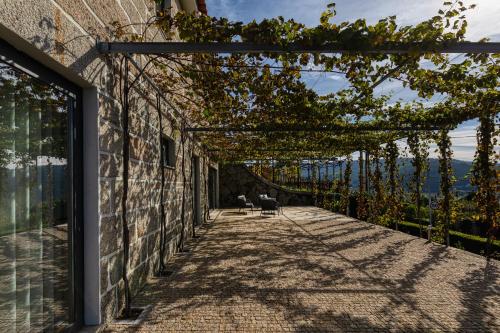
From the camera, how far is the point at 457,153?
681 centimetres

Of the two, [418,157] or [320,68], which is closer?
[320,68]

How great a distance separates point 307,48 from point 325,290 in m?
2.63

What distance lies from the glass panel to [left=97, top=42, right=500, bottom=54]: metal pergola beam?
2.12 ft

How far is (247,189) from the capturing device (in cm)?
1823

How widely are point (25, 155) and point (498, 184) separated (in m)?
6.19

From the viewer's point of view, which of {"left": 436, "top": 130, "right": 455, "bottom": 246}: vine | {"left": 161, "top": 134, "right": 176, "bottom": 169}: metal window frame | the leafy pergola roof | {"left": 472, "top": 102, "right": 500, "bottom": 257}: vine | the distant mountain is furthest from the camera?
{"left": 436, "top": 130, "right": 455, "bottom": 246}: vine

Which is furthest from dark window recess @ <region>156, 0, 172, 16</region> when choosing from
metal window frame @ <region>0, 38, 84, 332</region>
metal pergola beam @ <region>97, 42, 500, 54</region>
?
metal window frame @ <region>0, 38, 84, 332</region>

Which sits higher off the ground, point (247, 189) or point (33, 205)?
point (33, 205)

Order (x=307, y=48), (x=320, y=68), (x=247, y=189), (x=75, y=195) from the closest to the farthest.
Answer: (x=75, y=195) < (x=307, y=48) < (x=320, y=68) < (x=247, y=189)

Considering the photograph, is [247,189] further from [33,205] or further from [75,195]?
[33,205]

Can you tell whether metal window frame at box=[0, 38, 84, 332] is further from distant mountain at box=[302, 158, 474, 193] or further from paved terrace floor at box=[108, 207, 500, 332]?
distant mountain at box=[302, 158, 474, 193]

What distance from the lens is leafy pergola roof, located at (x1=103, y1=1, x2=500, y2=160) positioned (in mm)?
2650

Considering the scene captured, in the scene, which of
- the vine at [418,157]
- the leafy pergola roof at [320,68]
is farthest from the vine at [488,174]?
the vine at [418,157]

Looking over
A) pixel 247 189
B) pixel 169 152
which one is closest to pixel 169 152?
pixel 169 152
